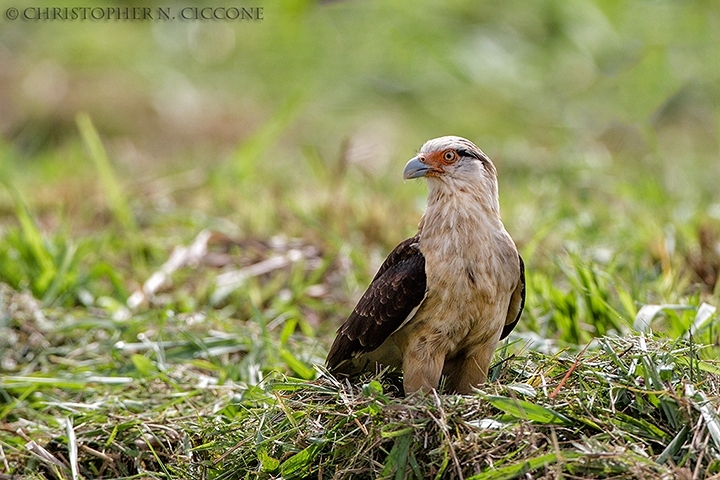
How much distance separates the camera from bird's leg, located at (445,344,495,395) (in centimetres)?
370

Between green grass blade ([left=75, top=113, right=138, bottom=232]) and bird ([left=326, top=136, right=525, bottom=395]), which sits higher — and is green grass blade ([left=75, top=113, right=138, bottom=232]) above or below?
below

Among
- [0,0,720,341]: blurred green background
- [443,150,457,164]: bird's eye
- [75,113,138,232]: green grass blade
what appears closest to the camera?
[443,150,457,164]: bird's eye

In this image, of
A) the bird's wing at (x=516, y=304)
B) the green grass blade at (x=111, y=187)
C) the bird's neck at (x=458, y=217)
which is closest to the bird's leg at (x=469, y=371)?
the bird's wing at (x=516, y=304)

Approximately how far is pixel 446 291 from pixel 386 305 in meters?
0.25

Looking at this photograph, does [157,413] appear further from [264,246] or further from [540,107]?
[540,107]

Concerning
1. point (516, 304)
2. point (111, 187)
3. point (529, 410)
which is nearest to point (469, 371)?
point (516, 304)

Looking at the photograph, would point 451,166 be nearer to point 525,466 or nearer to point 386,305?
point 386,305

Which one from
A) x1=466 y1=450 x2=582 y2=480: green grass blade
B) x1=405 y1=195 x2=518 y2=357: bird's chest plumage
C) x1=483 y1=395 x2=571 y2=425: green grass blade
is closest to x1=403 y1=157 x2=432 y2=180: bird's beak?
x1=405 y1=195 x2=518 y2=357: bird's chest plumage

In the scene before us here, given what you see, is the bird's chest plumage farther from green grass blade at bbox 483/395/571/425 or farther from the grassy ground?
green grass blade at bbox 483/395/571/425

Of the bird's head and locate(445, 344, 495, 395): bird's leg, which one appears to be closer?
locate(445, 344, 495, 395): bird's leg

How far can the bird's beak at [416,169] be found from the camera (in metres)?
3.87

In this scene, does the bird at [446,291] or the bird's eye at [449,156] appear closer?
the bird at [446,291]

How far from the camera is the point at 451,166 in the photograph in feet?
12.8

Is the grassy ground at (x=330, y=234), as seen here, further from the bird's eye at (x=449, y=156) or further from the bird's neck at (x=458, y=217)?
the bird's eye at (x=449, y=156)
